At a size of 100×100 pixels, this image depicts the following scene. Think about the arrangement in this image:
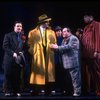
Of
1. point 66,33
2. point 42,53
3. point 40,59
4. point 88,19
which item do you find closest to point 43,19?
point 66,33

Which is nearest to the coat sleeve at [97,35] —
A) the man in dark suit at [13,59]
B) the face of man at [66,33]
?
the face of man at [66,33]

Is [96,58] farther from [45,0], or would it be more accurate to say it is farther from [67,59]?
[45,0]

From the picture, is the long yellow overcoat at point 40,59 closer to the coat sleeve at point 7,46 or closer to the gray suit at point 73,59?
the gray suit at point 73,59

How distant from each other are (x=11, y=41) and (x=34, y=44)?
A: 1.42ft

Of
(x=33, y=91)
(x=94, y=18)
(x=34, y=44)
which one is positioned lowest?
(x=33, y=91)

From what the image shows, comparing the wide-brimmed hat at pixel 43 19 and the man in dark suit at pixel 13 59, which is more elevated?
the wide-brimmed hat at pixel 43 19

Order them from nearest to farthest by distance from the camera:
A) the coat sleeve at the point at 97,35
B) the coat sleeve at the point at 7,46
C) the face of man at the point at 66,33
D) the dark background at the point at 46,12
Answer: the coat sleeve at the point at 7,46, the face of man at the point at 66,33, the coat sleeve at the point at 97,35, the dark background at the point at 46,12

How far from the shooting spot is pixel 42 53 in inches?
267

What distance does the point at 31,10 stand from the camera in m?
7.30

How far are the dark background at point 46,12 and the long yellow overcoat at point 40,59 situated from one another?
46 cm

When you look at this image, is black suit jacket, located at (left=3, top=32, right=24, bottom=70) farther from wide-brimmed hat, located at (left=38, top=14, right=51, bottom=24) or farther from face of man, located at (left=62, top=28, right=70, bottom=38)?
face of man, located at (left=62, top=28, right=70, bottom=38)

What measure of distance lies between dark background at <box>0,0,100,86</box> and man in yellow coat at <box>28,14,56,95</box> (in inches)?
17.4

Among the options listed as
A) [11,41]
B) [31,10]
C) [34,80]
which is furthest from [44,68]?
[31,10]

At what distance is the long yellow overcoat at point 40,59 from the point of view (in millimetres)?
6711
